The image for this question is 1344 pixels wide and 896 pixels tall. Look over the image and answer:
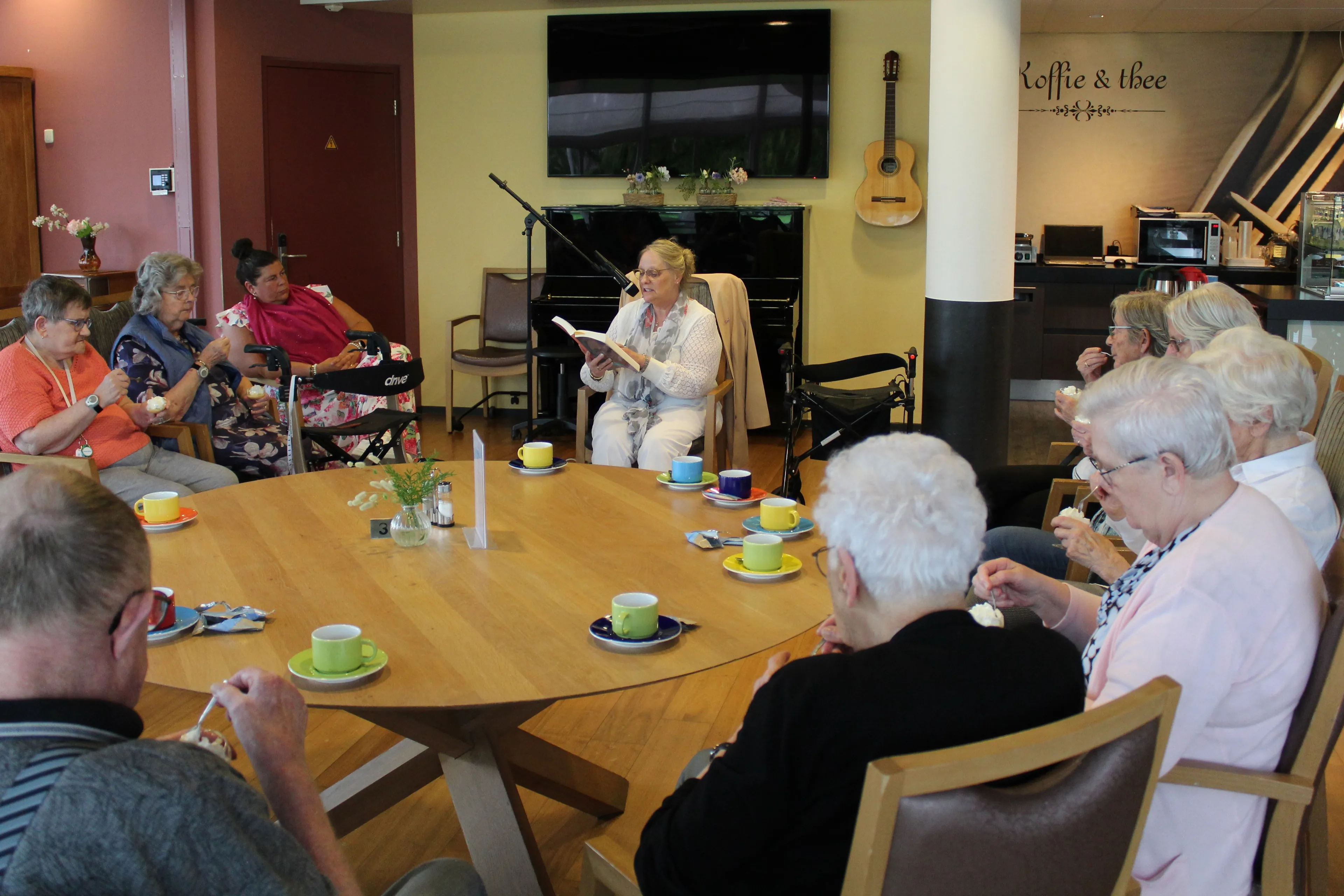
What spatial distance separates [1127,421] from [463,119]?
651cm

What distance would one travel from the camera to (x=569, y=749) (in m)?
2.96

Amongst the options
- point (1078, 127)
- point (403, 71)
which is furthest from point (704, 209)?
point (1078, 127)

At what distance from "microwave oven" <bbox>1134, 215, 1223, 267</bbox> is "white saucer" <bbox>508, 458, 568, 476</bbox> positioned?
5.79 m

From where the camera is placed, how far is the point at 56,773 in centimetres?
104

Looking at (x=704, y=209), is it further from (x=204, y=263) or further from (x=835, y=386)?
(x=204, y=263)

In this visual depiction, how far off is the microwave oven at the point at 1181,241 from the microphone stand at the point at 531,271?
3.58 m

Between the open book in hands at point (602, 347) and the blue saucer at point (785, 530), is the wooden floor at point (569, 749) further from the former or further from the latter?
the open book in hands at point (602, 347)

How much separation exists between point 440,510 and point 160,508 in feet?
1.93

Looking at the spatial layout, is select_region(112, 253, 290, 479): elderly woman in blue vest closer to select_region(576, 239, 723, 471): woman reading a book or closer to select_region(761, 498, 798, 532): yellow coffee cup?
select_region(576, 239, 723, 471): woman reading a book

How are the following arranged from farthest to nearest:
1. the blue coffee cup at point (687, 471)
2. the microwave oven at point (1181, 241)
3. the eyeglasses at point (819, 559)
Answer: the microwave oven at point (1181, 241) → the blue coffee cup at point (687, 471) → the eyeglasses at point (819, 559)

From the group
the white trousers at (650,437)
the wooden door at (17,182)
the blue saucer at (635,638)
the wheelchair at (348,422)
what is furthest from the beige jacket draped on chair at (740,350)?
the wooden door at (17,182)

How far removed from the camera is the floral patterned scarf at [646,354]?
4.40 m

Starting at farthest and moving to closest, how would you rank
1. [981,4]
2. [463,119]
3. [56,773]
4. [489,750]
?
[463,119] < [981,4] < [489,750] < [56,773]

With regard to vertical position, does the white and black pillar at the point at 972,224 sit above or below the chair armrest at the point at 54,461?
above
